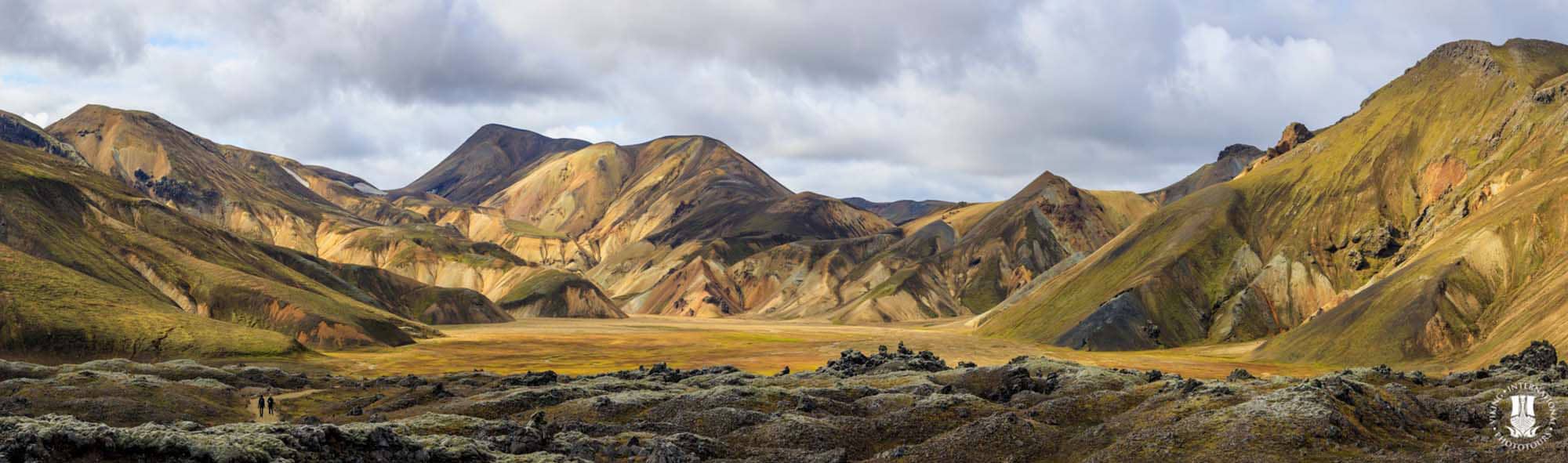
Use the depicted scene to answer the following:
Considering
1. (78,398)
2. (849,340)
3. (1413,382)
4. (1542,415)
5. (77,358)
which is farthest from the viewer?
(849,340)

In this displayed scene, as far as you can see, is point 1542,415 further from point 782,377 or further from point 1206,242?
point 1206,242

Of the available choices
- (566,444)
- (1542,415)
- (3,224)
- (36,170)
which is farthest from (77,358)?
(1542,415)

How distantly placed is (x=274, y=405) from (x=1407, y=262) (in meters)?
151

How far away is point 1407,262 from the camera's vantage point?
15462 centimetres

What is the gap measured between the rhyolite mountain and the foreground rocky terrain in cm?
4548

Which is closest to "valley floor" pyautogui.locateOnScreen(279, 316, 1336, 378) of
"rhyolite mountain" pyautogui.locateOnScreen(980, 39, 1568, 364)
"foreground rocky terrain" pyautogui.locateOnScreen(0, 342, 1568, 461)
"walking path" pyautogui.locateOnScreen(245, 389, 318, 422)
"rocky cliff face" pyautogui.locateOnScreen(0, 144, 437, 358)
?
"rhyolite mountain" pyautogui.locateOnScreen(980, 39, 1568, 364)

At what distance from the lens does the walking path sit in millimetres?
71938

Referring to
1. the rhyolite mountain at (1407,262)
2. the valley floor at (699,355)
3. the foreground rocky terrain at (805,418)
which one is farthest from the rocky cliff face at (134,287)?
the rhyolite mountain at (1407,262)

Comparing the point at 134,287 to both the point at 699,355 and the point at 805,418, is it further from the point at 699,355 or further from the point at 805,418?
the point at 805,418

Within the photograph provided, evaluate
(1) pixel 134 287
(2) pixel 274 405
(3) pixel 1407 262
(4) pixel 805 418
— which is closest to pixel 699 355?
(1) pixel 134 287

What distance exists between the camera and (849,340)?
191375 millimetres

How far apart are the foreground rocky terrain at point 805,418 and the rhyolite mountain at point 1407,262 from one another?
45.5 meters

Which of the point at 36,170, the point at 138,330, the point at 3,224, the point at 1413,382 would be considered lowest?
the point at 1413,382

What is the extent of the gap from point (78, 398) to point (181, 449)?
46.1 meters
